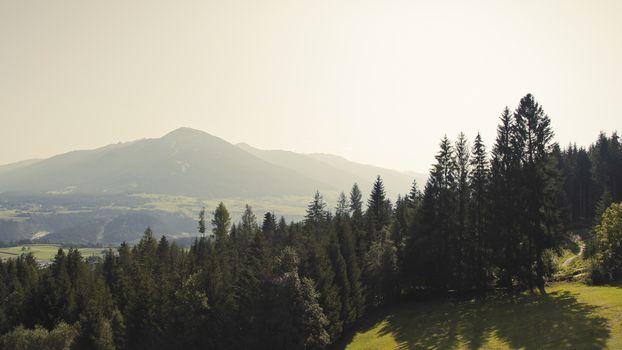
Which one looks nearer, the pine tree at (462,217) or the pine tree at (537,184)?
the pine tree at (537,184)

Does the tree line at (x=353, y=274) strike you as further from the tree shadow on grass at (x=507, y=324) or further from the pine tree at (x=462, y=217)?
the tree shadow on grass at (x=507, y=324)

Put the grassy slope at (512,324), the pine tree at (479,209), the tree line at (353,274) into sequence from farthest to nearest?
1. the pine tree at (479,209)
2. the tree line at (353,274)
3. the grassy slope at (512,324)

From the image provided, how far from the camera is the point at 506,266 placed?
2151 inches

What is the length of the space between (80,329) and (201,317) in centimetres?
2133

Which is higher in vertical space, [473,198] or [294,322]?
[473,198]

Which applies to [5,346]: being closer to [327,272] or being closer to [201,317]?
[201,317]

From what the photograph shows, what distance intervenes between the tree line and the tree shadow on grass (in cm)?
554

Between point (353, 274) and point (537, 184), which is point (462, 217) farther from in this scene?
point (353, 274)

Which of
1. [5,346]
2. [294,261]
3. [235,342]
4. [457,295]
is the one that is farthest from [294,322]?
[5,346]

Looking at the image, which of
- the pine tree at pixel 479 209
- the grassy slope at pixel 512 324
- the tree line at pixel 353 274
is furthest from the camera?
the pine tree at pixel 479 209

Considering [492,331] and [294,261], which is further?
[294,261]

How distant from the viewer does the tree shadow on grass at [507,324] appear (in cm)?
3588

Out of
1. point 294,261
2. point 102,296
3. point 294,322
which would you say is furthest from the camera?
point 102,296

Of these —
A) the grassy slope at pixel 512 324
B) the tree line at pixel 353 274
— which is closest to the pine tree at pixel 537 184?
the tree line at pixel 353 274
